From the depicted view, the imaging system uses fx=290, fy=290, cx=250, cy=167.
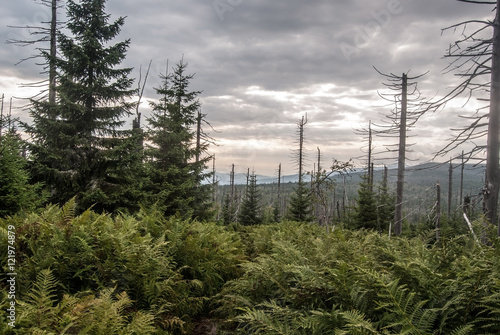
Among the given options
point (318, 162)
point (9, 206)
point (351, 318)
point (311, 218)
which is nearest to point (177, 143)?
point (9, 206)

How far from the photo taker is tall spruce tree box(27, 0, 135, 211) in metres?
10.7

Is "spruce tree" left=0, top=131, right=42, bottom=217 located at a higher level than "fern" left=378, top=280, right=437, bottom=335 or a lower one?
higher

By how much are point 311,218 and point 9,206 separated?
70.4 ft

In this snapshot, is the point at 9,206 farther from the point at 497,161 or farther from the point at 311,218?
the point at 311,218

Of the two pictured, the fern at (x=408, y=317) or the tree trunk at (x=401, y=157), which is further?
the tree trunk at (x=401, y=157)

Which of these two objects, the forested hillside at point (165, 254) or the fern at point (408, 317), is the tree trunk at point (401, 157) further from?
the fern at point (408, 317)

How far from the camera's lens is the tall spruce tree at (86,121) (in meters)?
10.7

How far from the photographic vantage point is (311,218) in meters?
24.9

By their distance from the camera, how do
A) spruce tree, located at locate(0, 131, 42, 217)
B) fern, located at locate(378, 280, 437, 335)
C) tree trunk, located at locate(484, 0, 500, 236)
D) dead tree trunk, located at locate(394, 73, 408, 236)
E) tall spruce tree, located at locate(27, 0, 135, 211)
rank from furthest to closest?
dead tree trunk, located at locate(394, 73, 408, 236) → tall spruce tree, located at locate(27, 0, 135, 211) → tree trunk, located at locate(484, 0, 500, 236) → spruce tree, located at locate(0, 131, 42, 217) → fern, located at locate(378, 280, 437, 335)
